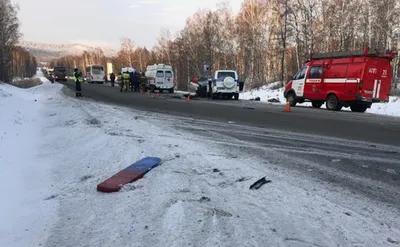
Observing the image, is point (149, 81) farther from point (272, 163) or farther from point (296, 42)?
point (272, 163)

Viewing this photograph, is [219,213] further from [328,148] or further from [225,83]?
[225,83]

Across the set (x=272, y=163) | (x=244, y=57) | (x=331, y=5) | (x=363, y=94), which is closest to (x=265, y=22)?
(x=244, y=57)

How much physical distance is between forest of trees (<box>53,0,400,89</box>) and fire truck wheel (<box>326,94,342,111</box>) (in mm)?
13239

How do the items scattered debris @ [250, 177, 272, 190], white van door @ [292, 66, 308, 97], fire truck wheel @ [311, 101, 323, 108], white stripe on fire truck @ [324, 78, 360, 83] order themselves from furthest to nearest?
fire truck wheel @ [311, 101, 323, 108]
white van door @ [292, 66, 308, 97]
white stripe on fire truck @ [324, 78, 360, 83]
scattered debris @ [250, 177, 272, 190]

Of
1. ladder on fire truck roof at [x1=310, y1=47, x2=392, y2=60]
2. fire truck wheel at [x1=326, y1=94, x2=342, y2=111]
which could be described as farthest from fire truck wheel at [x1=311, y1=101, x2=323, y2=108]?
ladder on fire truck roof at [x1=310, y1=47, x2=392, y2=60]

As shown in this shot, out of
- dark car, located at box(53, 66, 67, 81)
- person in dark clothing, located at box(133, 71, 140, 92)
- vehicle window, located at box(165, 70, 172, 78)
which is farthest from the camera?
dark car, located at box(53, 66, 67, 81)

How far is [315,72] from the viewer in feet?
62.7

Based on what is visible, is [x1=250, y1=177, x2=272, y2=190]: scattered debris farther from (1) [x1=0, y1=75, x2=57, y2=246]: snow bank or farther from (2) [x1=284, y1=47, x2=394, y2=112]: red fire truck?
(2) [x1=284, y1=47, x2=394, y2=112]: red fire truck

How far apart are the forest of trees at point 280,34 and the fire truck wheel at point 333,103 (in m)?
13.2

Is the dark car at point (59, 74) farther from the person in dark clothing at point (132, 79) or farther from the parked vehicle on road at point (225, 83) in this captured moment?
the parked vehicle on road at point (225, 83)

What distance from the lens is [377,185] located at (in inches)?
203

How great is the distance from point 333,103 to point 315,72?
2.02 metres

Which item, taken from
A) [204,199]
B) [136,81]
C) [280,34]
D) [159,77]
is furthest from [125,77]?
[204,199]

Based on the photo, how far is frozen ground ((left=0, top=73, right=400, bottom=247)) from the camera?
3508 mm
